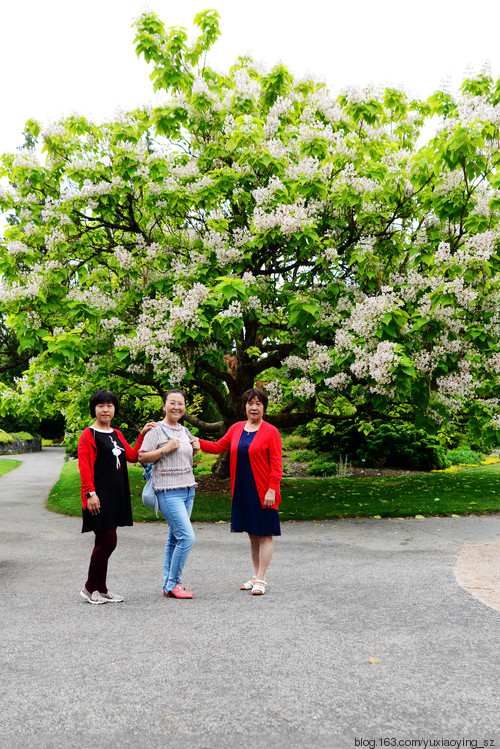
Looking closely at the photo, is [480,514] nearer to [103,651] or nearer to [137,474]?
[103,651]

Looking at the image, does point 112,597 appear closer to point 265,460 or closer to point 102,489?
point 102,489

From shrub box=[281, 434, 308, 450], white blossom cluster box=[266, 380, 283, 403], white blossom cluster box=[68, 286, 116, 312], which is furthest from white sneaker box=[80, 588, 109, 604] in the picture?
shrub box=[281, 434, 308, 450]

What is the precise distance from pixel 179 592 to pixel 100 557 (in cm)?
83

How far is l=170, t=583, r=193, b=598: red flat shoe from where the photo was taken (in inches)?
203

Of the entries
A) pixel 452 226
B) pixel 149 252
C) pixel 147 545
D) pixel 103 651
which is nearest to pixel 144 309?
pixel 149 252

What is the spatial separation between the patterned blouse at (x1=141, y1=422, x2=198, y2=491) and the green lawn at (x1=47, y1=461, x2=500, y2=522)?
5382 mm

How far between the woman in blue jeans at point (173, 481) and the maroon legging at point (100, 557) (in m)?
0.53

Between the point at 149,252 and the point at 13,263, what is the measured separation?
2502mm

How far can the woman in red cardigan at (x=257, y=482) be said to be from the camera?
5.23m

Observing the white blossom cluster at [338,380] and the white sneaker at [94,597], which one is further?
the white blossom cluster at [338,380]

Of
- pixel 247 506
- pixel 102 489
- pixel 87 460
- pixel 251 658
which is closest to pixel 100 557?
pixel 102 489

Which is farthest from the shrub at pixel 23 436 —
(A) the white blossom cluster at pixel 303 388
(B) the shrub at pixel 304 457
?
(A) the white blossom cluster at pixel 303 388

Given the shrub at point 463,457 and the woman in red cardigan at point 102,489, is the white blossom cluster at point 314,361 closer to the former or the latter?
the woman in red cardigan at point 102,489

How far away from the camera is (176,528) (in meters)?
5.04
